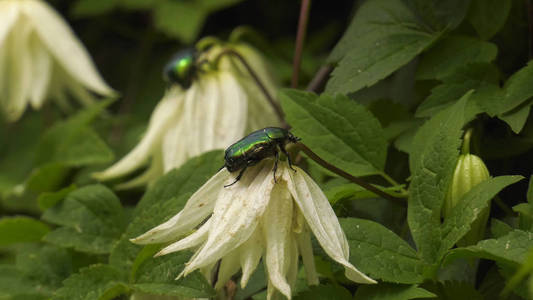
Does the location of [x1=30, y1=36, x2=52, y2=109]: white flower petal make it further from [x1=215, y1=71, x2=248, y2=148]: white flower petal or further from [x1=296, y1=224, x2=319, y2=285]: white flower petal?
[x1=296, y1=224, x2=319, y2=285]: white flower petal

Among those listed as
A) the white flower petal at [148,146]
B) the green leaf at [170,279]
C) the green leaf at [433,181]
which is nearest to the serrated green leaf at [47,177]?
the white flower petal at [148,146]

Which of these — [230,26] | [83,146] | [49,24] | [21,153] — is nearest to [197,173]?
[83,146]

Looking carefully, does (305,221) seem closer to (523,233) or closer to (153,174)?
(523,233)

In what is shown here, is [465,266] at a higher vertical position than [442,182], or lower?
lower

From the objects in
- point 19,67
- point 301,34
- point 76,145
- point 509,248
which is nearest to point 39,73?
point 19,67

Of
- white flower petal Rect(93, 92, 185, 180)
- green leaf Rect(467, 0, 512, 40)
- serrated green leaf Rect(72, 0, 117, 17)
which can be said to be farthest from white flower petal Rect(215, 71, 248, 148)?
serrated green leaf Rect(72, 0, 117, 17)

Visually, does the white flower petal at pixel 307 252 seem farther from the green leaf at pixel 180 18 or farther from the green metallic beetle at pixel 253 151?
the green leaf at pixel 180 18
